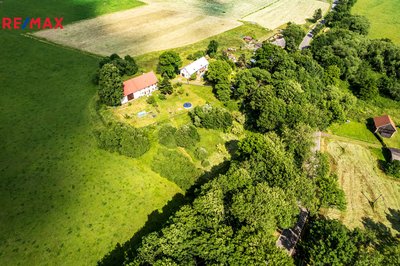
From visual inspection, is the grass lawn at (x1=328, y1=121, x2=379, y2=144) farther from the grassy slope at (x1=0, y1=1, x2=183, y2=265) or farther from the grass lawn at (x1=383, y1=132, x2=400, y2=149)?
the grassy slope at (x1=0, y1=1, x2=183, y2=265)

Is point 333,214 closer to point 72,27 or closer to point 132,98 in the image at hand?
point 132,98

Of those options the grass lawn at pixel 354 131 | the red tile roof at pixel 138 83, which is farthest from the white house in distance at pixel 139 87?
the grass lawn at pixel 354 131

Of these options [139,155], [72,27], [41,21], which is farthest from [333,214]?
[41,21]

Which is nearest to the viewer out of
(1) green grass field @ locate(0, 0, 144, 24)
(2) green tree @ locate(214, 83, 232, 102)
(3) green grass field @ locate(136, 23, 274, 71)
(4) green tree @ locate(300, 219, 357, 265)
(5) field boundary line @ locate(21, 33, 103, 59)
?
(4) green tree @ locate(300, 219, 357, 265)

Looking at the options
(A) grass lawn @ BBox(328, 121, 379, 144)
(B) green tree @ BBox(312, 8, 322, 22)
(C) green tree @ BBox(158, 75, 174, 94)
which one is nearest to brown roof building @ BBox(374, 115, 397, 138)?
(A) grass lawn @ BBox(328, 121, 379, 144)

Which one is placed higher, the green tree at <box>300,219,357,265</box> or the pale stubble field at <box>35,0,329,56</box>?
the pale stubble field at <box>35,0,329,56</box>

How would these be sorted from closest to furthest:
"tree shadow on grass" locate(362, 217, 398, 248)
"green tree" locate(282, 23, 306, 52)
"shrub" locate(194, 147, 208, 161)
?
"tree shadow on grass" locate(362, 217, 398, 248)
"shrub" locate(194, 147, 208, 161)
"green tree" locate(282, 23, 306, 52)

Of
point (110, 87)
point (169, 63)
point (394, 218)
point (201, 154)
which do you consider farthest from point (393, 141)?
point (110, 87)
